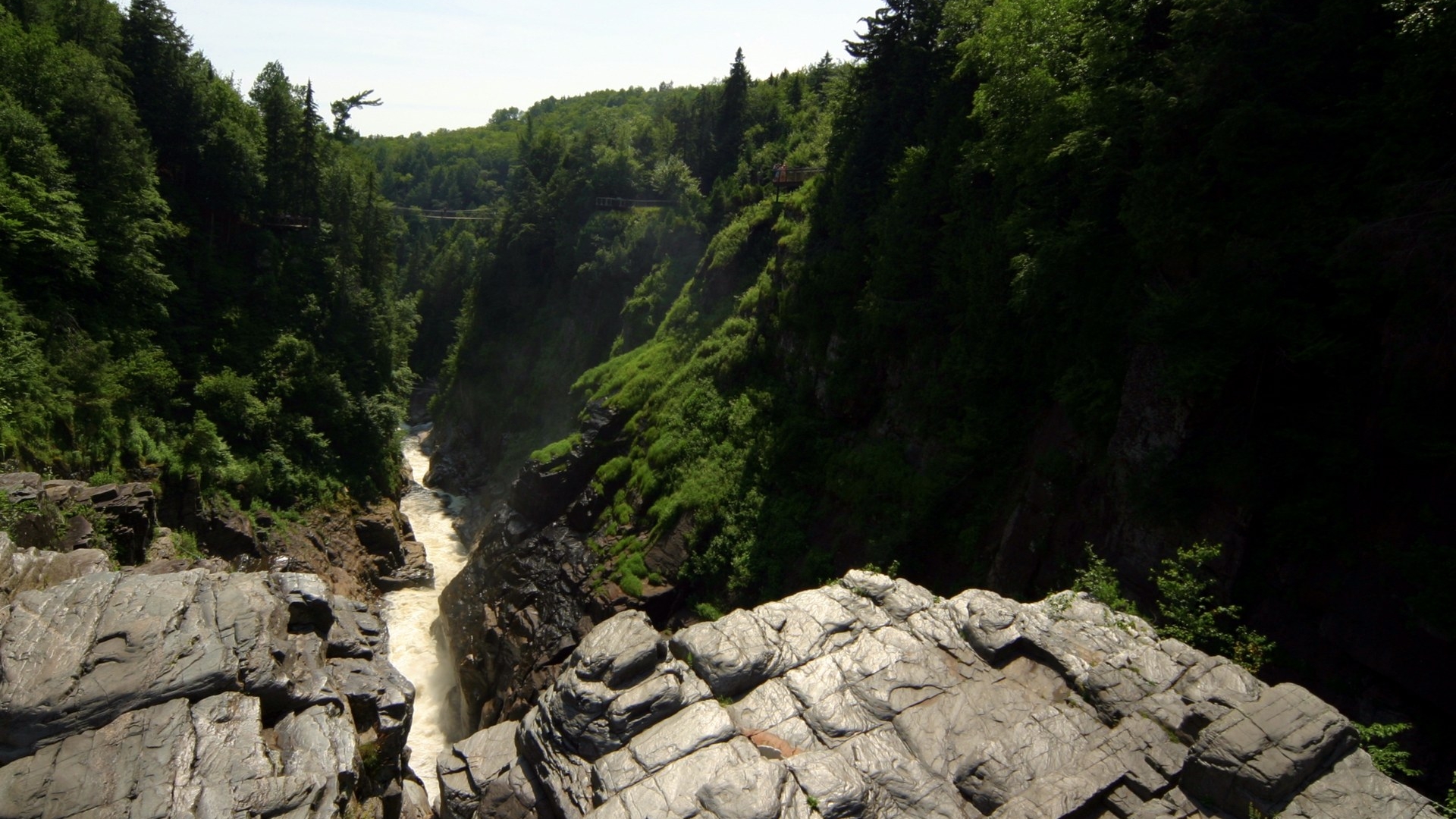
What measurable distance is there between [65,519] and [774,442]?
20617 millimetres

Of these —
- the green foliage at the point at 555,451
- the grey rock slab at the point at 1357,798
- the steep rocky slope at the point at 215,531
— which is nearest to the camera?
the grey rock slab at the point at 1357,798

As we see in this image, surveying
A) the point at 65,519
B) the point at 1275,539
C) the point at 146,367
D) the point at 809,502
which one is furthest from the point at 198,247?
the point at 1275,539

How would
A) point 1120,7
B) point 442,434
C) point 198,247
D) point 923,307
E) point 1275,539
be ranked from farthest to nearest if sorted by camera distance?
point 442,434 < point 198,247 < point 923,307 < point 1120,7 < point 1275,539

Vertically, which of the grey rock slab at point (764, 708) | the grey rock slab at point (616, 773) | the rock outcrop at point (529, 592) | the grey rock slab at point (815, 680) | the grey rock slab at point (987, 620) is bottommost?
the rock outcrop at point (529, 592)

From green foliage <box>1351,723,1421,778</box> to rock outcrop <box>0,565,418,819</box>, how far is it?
16411 mm

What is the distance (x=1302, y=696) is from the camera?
36.5 ft

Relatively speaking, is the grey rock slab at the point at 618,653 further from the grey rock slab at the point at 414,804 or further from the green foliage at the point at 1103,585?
the green foliage at the point at 1103,585

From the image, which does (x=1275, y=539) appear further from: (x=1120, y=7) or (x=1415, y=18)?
(x=1120, y=7)

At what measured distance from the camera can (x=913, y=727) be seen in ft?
40.8

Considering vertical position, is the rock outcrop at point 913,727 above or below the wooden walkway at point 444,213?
below

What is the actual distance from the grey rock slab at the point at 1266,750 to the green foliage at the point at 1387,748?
58 centimetres

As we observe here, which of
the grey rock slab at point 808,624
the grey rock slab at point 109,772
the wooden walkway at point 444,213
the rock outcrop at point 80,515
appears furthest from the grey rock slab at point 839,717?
the wooden walkway at point 444,213

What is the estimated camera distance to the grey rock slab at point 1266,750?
10.4 meters

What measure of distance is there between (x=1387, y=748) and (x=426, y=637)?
3141 centimetres
